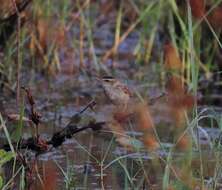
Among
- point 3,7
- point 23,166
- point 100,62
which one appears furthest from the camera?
point 100,62

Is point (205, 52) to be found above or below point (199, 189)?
above

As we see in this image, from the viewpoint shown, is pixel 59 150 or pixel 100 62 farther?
pixel 100 62

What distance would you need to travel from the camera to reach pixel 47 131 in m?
4.91

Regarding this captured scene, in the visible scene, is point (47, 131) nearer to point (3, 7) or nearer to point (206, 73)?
Result: point (3, 7)

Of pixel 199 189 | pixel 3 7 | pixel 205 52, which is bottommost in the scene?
pixel 199 189

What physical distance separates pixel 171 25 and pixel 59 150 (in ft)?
6.22

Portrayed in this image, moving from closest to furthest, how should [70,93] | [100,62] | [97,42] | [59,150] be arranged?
[59,150] < [70,93] < [100,62] < [97,42]

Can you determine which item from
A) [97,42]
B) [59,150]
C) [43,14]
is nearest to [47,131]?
[59,150]

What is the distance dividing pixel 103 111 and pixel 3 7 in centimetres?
89

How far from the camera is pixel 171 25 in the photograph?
19.8ft

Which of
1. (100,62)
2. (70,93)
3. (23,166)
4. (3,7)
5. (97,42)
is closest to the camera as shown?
(23,166)

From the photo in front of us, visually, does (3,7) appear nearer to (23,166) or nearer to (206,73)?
(206,73)

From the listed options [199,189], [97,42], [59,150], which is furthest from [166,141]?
[97,42]

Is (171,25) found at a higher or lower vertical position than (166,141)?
higher
